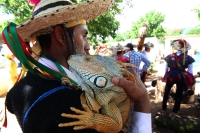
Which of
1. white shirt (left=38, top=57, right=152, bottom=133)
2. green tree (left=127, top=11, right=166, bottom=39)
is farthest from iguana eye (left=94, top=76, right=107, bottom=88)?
green tree (left=127, top=11, right=166, bottom=39)

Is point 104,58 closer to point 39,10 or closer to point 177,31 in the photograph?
point 39,10

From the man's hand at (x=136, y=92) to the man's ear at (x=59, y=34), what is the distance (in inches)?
19.2

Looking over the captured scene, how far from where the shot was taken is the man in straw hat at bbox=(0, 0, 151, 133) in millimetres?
930

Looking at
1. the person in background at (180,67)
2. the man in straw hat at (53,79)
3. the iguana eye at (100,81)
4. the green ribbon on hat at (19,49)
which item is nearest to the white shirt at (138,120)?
the man in straw hat at (53,79)

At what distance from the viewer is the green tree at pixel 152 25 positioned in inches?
1698

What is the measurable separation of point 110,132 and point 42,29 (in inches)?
30.8

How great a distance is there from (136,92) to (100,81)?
0.26 meters

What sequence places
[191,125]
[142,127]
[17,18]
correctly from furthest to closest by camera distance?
[17,18] < [191,125] < [142,127]

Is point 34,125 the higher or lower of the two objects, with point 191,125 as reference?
higher

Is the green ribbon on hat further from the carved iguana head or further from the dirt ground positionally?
the dirt ground

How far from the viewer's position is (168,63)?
18.3 ft

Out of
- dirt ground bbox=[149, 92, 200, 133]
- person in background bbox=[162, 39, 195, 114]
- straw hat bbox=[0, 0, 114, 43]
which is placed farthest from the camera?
Answer: person in background bbox=[162, 39, 195, 114]

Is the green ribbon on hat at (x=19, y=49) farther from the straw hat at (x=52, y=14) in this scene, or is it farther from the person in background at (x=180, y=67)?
the person in background at (x=180, y=67)

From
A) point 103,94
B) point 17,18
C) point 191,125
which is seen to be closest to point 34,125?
point 103,94
